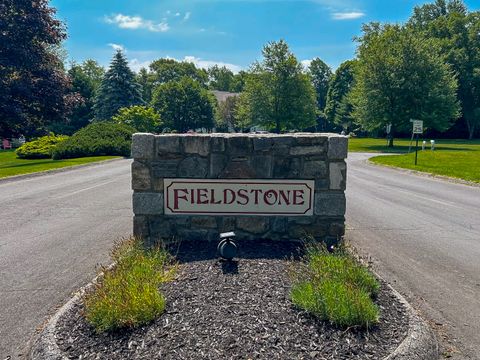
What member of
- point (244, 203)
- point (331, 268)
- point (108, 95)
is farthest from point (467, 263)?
point (108, 95)

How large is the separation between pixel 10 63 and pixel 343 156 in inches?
972

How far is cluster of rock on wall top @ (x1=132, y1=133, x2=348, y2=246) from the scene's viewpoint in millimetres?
5645

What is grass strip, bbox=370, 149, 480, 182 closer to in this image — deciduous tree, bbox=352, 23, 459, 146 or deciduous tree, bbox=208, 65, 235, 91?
deciduous tree, bbox=352, 23, 459, 146

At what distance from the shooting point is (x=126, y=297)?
3537 mm

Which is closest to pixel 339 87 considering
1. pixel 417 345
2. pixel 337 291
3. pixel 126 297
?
pixel 337 291

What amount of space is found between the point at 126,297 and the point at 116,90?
50.7 m

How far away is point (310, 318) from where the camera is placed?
355cm

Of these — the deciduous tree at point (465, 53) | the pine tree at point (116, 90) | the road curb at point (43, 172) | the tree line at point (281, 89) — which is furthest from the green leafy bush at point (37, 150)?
the deciduous tree at point (465, 53)

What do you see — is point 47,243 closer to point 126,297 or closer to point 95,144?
point 126,297

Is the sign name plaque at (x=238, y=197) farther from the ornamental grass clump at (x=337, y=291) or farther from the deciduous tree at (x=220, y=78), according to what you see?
the deciduous tree at (x=220, y=78)

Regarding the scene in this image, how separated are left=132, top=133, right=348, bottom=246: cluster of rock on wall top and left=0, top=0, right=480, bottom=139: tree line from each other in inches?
855

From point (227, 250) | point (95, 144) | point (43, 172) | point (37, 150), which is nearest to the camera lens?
point (227, 250)

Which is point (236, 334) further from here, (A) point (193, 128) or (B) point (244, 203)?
(A) point (193, 128)

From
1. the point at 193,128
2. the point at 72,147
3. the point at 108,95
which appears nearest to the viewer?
the point at 72,147
